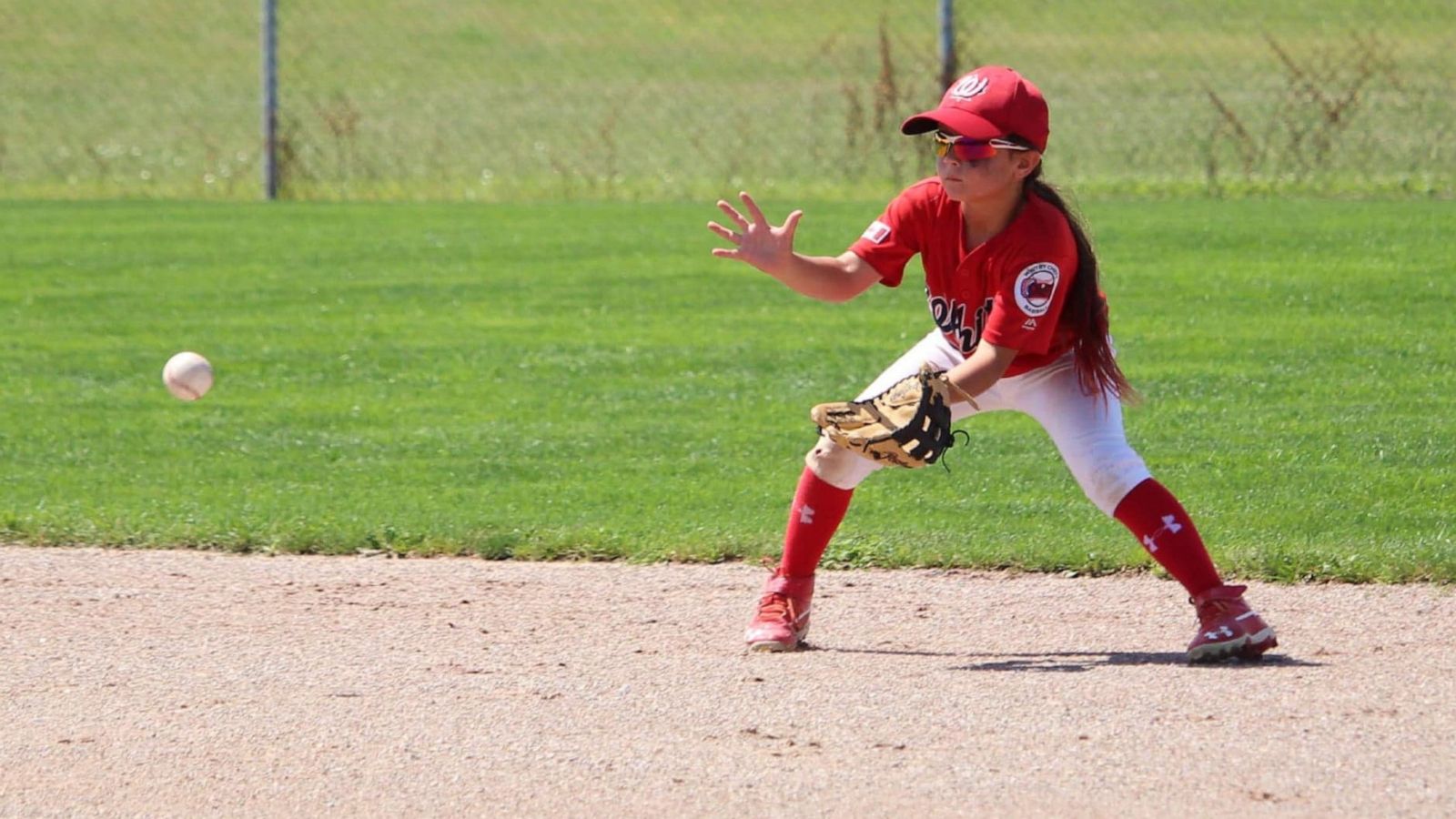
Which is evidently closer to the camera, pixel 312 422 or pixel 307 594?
pixel 307 594

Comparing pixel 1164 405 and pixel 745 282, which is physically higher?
pixel 745 282

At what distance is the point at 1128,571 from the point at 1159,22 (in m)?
11.7

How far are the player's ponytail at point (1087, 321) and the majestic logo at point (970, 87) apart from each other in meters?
0.26

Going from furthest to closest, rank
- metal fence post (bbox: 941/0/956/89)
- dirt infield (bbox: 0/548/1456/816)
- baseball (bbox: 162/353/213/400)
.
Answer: metal fence post (bbox: 941/0/956/89) < baseball (bbox: 162/353/213/400) < dirt infield (bbox: 0/548/1456/816)

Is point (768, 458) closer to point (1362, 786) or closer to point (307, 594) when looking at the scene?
point (307, 594)

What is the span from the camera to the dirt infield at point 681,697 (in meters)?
3.75

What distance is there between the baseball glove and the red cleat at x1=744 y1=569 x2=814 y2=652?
485 millimetres

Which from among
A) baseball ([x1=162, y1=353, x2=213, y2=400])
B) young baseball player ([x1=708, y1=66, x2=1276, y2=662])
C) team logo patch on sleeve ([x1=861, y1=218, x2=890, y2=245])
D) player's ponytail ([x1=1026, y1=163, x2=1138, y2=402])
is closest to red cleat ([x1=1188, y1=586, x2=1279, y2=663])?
young baseball player ([x1=708, y1=66, x2=1276, y2=662])

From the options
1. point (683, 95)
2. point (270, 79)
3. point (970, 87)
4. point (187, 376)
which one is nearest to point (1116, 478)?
point (970, 87)

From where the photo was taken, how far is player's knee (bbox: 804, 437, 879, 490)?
16.0ft

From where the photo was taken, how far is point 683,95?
1978cm

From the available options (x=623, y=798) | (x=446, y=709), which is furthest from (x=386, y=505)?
(x=623, y=798)

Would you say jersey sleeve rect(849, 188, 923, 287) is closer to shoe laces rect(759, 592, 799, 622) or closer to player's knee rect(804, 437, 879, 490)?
player's knee rect(804, 437, 879, 490)

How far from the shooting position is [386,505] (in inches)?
264
